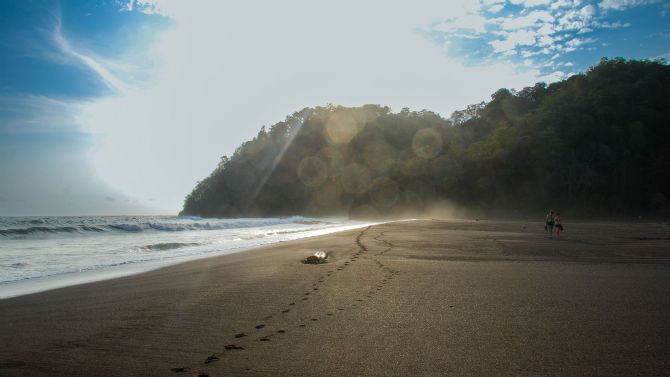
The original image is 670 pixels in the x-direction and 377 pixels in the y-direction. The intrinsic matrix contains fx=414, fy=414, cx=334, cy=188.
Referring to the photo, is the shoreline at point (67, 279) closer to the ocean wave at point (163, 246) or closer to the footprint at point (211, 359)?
the ocean wave at point (163, 246)

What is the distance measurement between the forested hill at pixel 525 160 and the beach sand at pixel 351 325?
43232 mm

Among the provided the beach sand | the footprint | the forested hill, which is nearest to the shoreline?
the beach sand

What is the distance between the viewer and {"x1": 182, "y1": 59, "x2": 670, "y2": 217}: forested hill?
43.6 m

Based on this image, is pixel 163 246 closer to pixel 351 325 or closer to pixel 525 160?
pixel 351 325

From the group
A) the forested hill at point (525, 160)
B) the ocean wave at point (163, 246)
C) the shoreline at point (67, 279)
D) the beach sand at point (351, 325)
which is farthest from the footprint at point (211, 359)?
the forested hill at point (525, 160)

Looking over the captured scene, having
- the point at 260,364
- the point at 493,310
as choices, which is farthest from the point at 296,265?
the point at 260,364

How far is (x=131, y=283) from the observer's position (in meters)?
6.26

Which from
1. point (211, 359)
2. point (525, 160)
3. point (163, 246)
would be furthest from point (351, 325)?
point (525, 160)

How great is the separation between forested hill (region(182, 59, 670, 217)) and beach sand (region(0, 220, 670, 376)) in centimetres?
4323

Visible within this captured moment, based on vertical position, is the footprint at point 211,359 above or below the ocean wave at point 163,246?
above

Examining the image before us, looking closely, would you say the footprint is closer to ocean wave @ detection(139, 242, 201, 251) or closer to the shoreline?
the shoreline

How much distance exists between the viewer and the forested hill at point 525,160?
43.6 m

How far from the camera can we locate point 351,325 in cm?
355

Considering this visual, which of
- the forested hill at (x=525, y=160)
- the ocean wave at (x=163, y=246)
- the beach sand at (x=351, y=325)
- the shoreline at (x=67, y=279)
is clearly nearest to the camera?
the beach sand at (x=351, y=325)
